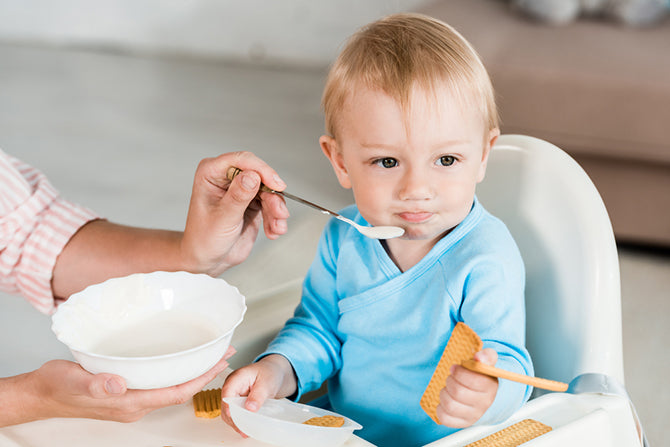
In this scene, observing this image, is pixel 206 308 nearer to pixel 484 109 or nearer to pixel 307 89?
pixel 484 109

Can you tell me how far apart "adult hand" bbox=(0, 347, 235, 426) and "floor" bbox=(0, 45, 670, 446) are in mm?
372

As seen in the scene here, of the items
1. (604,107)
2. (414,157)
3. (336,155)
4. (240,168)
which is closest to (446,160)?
(414,157)

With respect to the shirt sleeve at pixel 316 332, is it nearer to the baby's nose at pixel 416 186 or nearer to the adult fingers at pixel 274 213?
the adult fingers at pixel 274 213

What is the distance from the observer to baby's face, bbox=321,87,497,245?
81 centimetres

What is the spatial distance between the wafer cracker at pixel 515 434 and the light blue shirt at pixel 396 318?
0.07 m

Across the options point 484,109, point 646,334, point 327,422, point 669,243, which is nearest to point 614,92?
point 669,243

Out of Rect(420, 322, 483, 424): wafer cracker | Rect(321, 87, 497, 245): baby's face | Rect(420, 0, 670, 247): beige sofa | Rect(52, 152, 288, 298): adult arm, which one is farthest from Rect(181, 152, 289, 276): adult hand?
Rect(420, 0, 670, 247): beige sofa

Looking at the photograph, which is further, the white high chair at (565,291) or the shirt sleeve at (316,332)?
the shirt sleeve at (316,332)

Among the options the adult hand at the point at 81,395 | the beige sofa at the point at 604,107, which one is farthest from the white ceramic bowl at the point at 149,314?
the beige sofa at the point at 604,107

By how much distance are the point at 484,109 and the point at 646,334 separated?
1.29 metres

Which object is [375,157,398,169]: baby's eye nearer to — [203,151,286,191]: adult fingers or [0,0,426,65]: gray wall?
[203,151,286,191]: adult fingers

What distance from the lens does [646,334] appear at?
6.17ft

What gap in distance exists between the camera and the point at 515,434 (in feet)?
2.37

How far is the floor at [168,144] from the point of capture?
1.82 metres
